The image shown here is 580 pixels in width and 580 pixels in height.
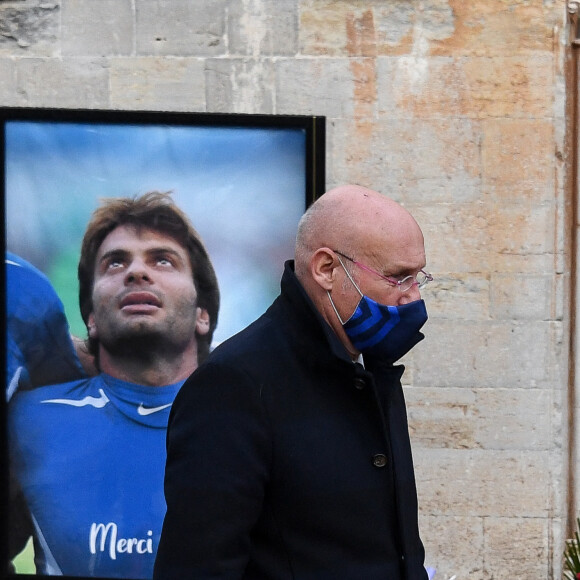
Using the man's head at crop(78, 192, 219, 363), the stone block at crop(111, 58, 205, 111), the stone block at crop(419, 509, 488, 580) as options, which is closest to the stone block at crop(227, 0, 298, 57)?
the stone block at crop(111, 58, 205, 111)

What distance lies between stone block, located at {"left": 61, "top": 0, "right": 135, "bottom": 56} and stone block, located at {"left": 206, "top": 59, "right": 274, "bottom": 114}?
39 cm

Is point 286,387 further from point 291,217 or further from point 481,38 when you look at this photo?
point 481,38

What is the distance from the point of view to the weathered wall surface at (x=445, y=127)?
4.60 metres

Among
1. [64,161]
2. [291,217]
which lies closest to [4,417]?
[64,161]

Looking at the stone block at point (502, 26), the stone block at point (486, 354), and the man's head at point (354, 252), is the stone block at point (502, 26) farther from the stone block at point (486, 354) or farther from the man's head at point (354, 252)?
the man's head at point (354, 252)

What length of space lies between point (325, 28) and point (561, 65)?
102 centimetres

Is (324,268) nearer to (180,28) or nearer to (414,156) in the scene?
(414,156)

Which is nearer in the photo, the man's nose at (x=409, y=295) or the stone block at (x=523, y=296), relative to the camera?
the man's nose at (x=409, y=295)

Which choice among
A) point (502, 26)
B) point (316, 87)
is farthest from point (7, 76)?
point (502, 26)

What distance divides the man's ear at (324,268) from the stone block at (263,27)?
103 inches

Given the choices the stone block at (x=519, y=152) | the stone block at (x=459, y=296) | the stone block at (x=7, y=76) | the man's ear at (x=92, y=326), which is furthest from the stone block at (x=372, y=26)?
the man's ear at (x=92, y=326)

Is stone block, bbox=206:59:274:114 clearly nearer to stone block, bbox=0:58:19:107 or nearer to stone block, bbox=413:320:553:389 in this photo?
stone block, bbox=0:58:19:107

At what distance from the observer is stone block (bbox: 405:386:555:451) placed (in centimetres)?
462

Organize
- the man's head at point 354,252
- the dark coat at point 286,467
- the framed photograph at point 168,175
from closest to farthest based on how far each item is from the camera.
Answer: the dark coat at point 286,467 → the man's head at point 354,252 → the framed photograph at point 168,175
